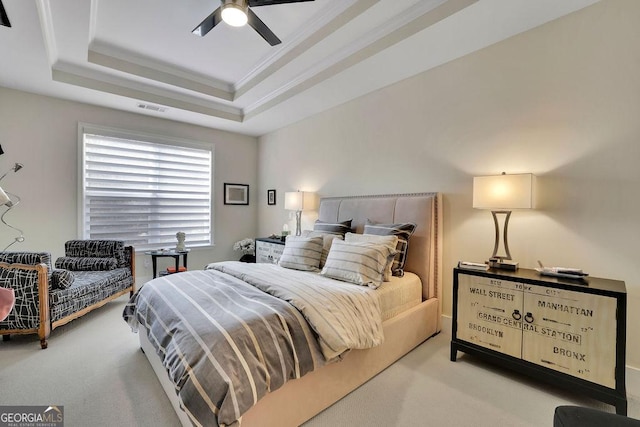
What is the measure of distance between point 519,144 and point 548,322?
1436mm

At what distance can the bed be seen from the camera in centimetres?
158

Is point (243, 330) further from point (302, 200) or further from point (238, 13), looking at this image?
point (302, 200)

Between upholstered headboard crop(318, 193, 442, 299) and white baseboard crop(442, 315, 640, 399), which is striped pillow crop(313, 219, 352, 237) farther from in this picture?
white baseboard crop(442, 315, 640, 399)

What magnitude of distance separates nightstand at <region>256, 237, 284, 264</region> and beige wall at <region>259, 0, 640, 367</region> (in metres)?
1.68

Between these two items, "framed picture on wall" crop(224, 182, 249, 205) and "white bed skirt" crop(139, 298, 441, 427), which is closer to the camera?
"white bed skirt" crop(139, 298, 441, 427)

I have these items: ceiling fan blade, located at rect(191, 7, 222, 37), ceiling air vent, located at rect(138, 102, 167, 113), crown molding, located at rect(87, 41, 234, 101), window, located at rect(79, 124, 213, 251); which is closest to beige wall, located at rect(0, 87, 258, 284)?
window, located at rect(79, 124, 213, 251)

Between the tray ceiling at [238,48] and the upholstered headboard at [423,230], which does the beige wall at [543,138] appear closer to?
the upholstered headboard at [423,230]

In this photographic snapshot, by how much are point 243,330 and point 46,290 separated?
2.30 m

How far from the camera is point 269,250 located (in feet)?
14.5

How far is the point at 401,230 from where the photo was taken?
286 centimetres

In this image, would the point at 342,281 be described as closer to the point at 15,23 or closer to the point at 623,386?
the point at 623,386

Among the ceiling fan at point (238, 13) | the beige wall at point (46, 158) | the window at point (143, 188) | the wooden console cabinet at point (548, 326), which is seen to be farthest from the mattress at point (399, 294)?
the beige wall at point (46, 158)

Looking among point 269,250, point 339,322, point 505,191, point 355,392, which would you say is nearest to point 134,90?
point 269,250

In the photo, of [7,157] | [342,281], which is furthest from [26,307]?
[342,281]
